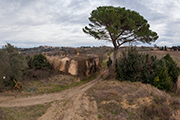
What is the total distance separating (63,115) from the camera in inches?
288

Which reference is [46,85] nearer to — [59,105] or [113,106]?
[59,105]

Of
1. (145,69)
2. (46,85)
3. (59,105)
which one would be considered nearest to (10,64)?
(46,85)

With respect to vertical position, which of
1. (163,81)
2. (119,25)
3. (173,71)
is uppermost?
(119,25)

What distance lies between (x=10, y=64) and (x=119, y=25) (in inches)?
490

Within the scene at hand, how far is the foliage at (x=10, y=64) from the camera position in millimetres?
10407

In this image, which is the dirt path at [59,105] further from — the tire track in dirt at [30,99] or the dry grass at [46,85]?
the dry grass at [46,85]

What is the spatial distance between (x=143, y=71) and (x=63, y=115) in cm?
974

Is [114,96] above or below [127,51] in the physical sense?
below

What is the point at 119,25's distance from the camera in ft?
43.1

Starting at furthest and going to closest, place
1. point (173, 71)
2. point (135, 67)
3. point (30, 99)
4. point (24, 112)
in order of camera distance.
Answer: point (135, 67) → point (173, 71) → point (30, 99) → point (24, 112)

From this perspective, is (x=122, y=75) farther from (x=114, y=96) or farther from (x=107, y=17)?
(x=107, y=17)

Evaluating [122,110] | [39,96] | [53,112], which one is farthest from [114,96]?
[39,96]

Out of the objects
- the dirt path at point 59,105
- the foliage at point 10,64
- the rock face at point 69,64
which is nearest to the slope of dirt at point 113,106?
the dirt path at point 59,105

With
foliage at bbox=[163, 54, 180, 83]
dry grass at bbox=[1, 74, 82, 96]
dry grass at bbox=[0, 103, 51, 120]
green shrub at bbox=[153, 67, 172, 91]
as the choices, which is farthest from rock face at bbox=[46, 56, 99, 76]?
foliage at bbox=[163, 54, 180, 83]
